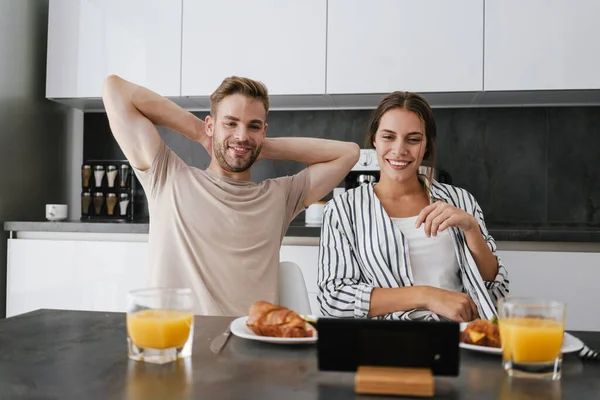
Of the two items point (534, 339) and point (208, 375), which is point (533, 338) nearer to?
point (534, 339)

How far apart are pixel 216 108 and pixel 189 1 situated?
4.30ft

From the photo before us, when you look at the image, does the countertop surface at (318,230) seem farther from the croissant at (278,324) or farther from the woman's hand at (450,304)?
the croissant at (278,324)

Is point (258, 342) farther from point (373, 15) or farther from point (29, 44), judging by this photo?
point (29, 44)

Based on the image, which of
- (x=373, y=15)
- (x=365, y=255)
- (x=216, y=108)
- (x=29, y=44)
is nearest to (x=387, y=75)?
(x=373, y=15)

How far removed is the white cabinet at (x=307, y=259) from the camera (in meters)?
2.48

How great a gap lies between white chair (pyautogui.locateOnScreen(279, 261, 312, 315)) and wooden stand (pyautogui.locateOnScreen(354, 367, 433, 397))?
0.90 metres

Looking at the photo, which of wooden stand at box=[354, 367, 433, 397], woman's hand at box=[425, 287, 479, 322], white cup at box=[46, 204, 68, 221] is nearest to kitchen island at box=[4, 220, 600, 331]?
white cup at box=[46, 204, 68, 221]

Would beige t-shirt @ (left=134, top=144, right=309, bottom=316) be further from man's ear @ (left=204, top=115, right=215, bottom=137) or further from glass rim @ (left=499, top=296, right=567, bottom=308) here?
glass rim @ (left=499, top=296, right=567, bottom=308)

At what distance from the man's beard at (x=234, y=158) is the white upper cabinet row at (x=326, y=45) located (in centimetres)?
111

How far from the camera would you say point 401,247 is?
5.03 feet

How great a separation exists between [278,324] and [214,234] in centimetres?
75

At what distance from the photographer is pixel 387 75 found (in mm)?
2686

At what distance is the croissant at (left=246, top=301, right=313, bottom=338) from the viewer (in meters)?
0.92

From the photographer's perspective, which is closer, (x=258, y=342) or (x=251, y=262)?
(x=258, y=342)
